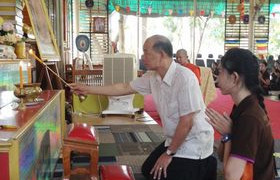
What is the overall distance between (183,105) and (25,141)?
104 cm

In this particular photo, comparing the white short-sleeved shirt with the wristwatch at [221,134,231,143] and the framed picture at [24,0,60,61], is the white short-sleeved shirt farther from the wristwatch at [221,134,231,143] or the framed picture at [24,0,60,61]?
the framed picture at [24,0,60,61]

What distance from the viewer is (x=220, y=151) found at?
66.8 inches

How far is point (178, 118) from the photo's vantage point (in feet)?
7.57

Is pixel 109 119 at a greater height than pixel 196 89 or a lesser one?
lesser

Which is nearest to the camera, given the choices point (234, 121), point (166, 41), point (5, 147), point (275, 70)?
point (5, 147)

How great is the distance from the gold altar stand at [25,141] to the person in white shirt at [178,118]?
73 centimetres

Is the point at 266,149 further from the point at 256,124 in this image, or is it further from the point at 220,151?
the point at 220,151

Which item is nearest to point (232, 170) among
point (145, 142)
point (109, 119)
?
point (145, 142)

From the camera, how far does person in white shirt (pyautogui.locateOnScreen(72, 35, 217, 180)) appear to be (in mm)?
2197

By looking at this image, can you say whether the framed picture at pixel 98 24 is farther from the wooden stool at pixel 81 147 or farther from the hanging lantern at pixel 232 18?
A: the wooden stool at pixel 81 147

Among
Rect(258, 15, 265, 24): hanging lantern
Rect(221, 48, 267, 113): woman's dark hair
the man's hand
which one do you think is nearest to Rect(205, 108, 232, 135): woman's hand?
Rect(221, 48, 267, 113): woman's dark hair

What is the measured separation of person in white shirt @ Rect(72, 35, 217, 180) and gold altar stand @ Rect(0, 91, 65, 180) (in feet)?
2.39

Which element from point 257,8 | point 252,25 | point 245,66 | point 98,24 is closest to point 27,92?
point 245,66

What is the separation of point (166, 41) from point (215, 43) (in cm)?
1014
